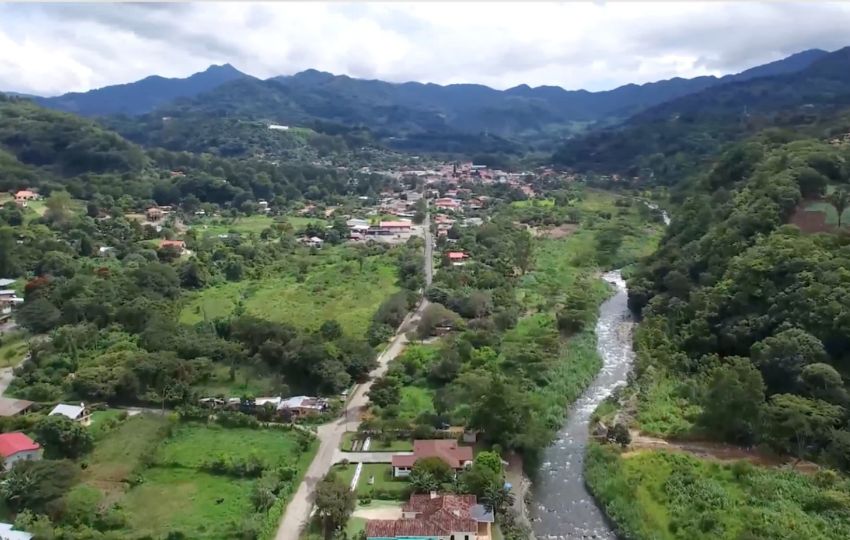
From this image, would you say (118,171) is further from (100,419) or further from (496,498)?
(496,498)

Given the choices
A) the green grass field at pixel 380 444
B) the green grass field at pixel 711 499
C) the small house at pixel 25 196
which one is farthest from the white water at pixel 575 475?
the small house at pixel 25 196

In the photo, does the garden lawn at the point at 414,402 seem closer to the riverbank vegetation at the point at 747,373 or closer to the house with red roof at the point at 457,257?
the riverbank vegetation at the point at 747,373

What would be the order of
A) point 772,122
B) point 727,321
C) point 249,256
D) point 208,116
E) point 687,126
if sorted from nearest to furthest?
1. point 727,321
2. point 249,256
3. point 772,122
4. point 687,126
5. point 208,116

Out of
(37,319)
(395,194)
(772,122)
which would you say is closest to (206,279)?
(37,319)

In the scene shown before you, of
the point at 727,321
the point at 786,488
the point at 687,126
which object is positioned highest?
the point at 687,126

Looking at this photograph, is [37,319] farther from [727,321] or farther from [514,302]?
[727,321]

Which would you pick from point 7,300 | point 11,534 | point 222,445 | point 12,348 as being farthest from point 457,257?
point 11,534
